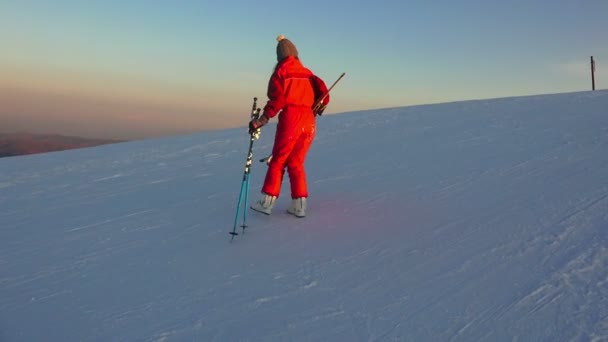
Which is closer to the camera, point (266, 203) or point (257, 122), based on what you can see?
point (257, 122)

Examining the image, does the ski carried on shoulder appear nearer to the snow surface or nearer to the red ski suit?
the red ski suit

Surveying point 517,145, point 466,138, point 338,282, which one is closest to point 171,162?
point 466,138

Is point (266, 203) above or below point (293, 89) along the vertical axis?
below

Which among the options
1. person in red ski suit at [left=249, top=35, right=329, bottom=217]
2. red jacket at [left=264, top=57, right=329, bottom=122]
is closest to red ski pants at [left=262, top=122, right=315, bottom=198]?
person in red ski suit at [left=249, top=35, right=329, bottom=217]

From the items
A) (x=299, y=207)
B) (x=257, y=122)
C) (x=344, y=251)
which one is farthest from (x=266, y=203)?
(x=344, y=251)

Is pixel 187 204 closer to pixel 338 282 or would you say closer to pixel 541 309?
pixel 338 282

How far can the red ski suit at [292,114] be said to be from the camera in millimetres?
4492

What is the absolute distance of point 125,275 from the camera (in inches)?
143

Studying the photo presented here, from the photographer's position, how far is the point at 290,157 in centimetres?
473

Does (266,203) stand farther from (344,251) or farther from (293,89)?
(344,251)

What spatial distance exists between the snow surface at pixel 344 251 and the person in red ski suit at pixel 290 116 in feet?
1.00

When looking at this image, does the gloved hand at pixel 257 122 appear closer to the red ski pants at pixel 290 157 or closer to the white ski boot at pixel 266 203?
the red ski pants at pixel 290 157

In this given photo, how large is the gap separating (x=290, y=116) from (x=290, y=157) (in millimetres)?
405

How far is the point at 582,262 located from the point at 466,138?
16.4 ft
